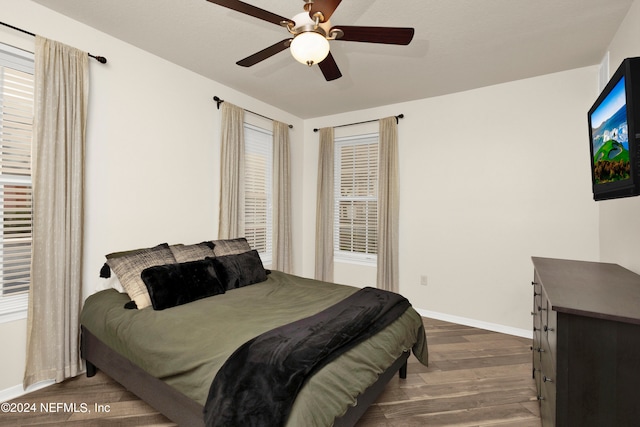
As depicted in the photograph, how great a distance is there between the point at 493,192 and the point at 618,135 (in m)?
1.92

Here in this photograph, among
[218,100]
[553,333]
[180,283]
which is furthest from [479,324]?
[218,100]

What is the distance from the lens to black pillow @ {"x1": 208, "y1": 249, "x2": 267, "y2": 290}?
102 inches

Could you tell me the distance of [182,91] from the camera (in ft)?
10.0

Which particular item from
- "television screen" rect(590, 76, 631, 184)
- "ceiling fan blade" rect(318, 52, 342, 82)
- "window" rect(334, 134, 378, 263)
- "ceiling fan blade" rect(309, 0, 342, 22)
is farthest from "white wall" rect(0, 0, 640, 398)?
"ceiling fan blade" rect(309, 0, 342, 22)

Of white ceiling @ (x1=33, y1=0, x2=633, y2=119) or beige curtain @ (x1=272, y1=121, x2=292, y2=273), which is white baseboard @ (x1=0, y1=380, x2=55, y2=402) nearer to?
beige curtain @ (x1=272, y1=121, x2=292, y2=273)

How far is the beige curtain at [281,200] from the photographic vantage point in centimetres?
412

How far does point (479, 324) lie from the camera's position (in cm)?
341

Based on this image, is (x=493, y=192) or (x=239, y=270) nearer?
(x=239, y=270)

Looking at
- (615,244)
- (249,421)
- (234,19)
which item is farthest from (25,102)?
(615,244)

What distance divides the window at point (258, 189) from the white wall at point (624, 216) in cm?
352

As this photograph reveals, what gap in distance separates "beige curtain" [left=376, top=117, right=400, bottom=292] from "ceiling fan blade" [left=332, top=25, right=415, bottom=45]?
219 centimetres

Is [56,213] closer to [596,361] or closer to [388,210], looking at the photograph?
[596,361]

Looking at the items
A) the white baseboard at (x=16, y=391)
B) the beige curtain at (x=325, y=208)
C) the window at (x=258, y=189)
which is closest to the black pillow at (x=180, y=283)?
the white baseboard at (x=16, y=391)

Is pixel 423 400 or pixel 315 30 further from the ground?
pixel 315 30
